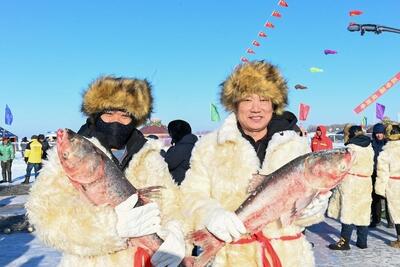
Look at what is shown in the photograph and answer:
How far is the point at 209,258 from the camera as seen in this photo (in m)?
2.77

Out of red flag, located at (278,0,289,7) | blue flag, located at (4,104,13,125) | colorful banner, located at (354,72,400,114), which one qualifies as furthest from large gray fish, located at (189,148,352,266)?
blue flag, located at (4,104,13,125)

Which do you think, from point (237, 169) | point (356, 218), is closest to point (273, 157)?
point (237, 169)

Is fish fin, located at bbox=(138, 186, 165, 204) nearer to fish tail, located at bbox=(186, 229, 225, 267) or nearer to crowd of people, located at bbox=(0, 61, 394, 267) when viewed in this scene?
crowd of people, located at bbox=(0, 61, 394, 267)

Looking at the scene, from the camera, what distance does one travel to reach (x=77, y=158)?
2416mm

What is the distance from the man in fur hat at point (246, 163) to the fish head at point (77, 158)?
783mm

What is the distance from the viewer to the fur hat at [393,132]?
7.60 meters

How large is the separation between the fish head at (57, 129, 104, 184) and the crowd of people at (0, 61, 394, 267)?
5.6 inches

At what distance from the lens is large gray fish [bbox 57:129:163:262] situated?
2422mm

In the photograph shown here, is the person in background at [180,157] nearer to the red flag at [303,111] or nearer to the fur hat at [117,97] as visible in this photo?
the fur hat at [117,97]

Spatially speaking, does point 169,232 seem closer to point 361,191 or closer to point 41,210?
point 41,210

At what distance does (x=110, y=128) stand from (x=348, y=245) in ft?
18.7

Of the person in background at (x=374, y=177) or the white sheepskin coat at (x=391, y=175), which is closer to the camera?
the white sheepskin coat at (x=391, y=175)

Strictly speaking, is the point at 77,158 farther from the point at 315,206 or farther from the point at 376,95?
the point at 376,95

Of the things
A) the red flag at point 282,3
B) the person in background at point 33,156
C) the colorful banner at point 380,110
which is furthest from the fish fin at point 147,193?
the colorful banner at point 380,110
